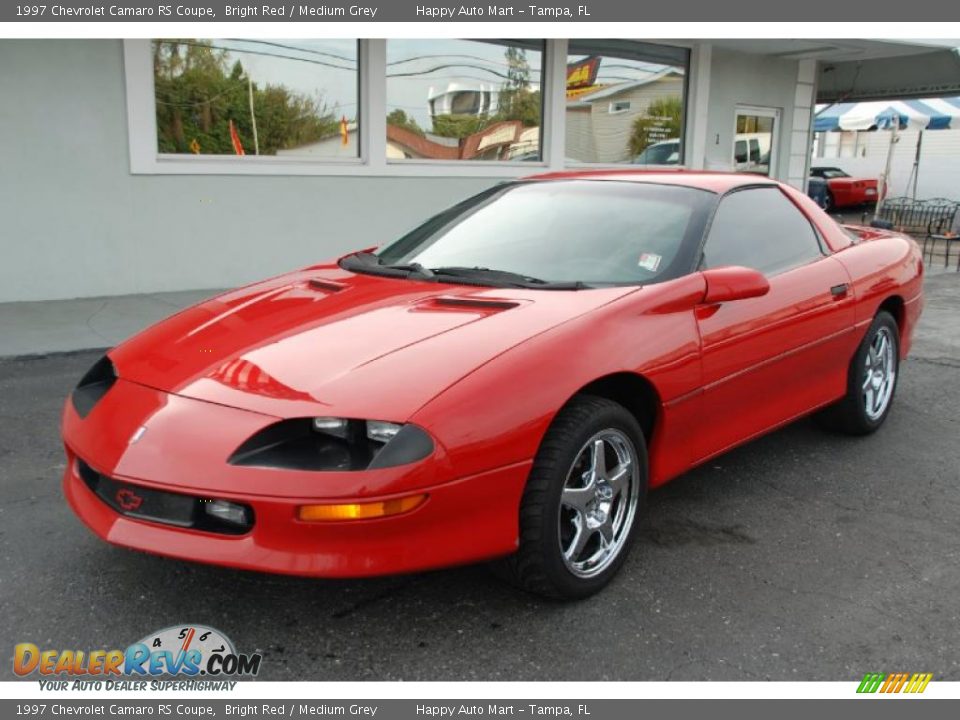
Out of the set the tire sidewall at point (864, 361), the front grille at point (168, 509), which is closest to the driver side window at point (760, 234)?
the tire sidewall at point (864, 361)

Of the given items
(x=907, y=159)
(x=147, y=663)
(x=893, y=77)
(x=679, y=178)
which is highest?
(x=893, y=77)

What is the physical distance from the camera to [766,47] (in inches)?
512

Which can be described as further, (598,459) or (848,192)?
(848,192)

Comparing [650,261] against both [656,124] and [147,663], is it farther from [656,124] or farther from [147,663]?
[656,124]

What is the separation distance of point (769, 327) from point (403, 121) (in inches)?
289

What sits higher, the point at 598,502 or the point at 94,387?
the point at 94,387

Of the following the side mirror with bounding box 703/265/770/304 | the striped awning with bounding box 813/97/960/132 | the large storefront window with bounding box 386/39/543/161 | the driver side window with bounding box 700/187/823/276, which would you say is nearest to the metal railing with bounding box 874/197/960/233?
the striped awning with bounding box 813/97/960/132

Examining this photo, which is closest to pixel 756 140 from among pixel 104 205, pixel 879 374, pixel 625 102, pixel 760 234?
pixel 625 102

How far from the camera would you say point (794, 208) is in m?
4.66

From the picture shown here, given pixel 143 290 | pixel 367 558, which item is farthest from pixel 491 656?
pixel 143 290

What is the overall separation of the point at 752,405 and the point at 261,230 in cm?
684

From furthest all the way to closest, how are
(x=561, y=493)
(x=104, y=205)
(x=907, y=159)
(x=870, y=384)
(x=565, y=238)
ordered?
(x=907, y=159)
(x=104, y=205)
(x=870, y=384)
(x=565, y=238)
(x=561, y=493)

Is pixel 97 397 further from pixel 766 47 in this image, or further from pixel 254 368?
pixel 766 47

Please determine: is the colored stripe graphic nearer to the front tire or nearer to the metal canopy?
the front tire
